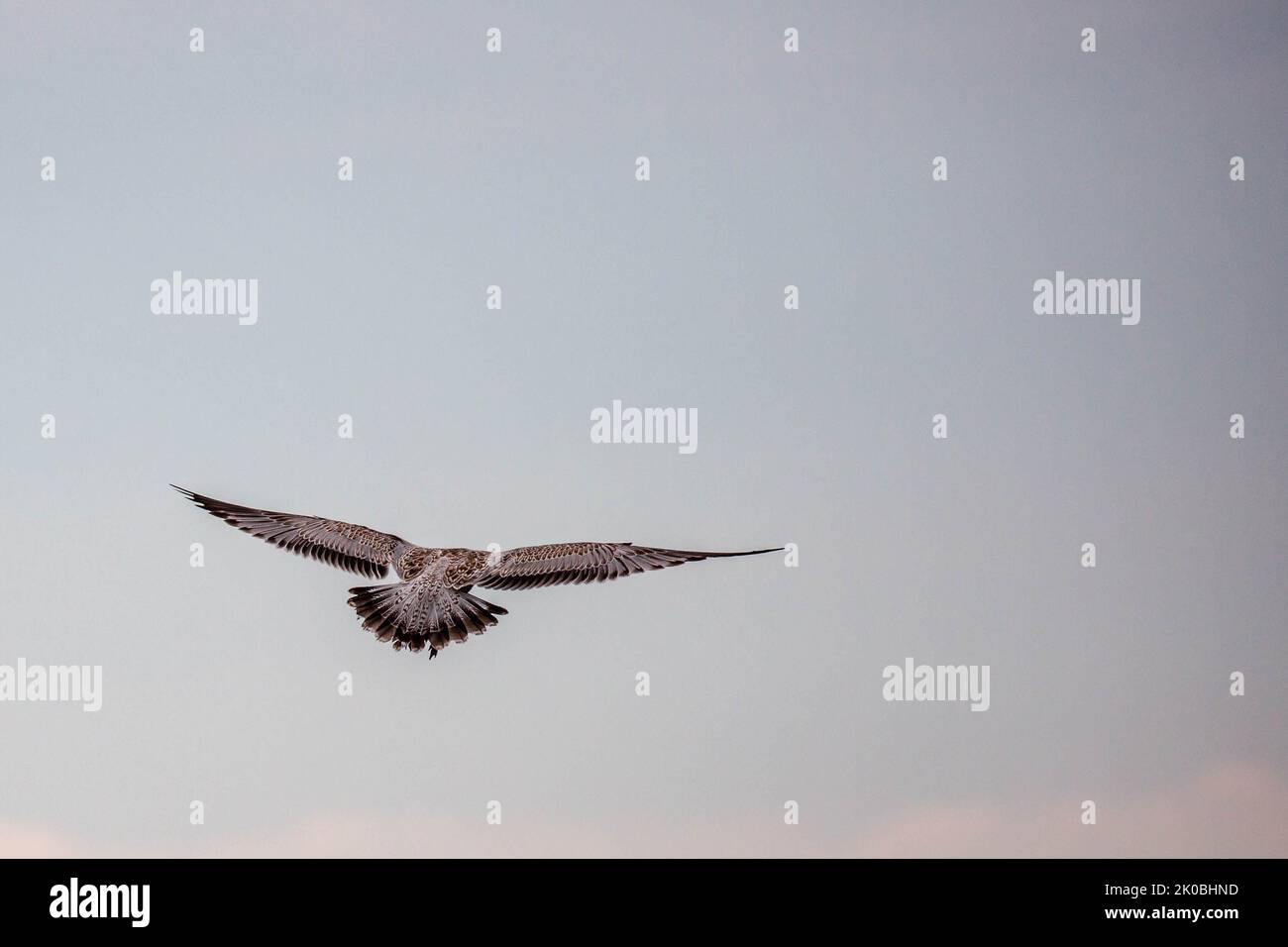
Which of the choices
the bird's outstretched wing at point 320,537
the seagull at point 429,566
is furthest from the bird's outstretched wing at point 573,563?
the bird's outstretched wing at point 320,537

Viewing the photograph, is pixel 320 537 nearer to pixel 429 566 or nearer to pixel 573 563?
pixel 429 566

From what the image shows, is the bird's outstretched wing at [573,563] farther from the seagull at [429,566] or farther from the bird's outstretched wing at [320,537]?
the bird's outstretched wing at [320,537]

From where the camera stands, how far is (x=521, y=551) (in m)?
12.9

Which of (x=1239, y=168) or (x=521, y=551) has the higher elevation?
(x=1239, y=168)

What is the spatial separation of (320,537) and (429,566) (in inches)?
45.4

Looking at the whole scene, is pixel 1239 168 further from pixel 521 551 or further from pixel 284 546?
pixel 284 546

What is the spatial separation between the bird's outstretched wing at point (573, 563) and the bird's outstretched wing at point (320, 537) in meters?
0.95
